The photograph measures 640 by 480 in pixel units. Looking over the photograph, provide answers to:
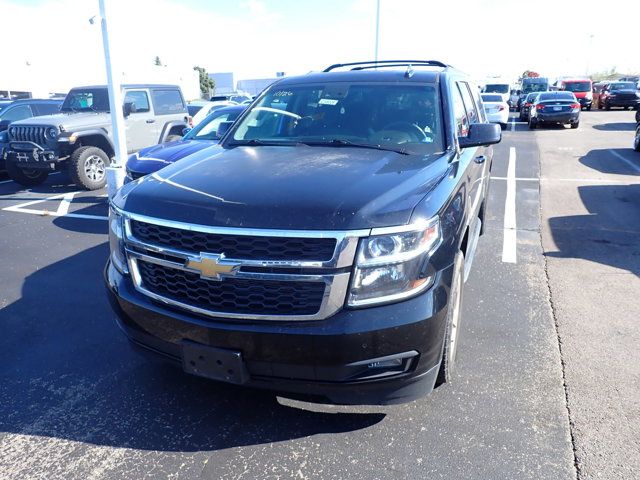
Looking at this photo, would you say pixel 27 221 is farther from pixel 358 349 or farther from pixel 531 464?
pixel 531 464

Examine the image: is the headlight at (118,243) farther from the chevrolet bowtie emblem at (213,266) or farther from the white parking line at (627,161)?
the white parking line at (627,161)

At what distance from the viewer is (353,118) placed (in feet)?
12.2

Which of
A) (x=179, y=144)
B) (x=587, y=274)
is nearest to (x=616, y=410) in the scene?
(x=587, y=274)

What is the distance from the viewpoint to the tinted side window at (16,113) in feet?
38.7

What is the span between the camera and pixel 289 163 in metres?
3.06

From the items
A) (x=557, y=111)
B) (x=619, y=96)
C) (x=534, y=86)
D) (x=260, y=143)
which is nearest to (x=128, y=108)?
(x=260, y=143)

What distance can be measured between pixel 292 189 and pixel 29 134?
29.6 ft

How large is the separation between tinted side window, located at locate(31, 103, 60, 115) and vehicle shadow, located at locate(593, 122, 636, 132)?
19358 millimetres

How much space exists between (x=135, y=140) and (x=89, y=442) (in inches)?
348

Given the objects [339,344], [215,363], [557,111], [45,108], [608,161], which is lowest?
[608,161]

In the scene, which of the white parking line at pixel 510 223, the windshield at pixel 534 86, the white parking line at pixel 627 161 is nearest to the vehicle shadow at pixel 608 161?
the white parking line at pixel 627 161

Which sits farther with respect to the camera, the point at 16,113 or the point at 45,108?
the point at 45,108

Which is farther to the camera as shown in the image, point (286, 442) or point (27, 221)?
point (27, 221)

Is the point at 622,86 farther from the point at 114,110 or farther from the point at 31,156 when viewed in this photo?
the point at 31,156
